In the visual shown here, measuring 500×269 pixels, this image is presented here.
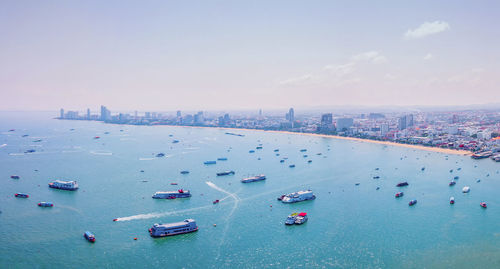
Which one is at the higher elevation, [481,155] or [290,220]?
[481,155]

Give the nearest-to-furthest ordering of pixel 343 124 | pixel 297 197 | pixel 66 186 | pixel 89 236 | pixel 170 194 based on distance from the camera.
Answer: pixel 89 236 < pixel 297 197 < pixel 170 194 < pixel 66 186 < pixel 343 124

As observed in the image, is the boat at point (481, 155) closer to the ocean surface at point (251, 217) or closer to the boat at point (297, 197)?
the ocean surface at point (251, 217)

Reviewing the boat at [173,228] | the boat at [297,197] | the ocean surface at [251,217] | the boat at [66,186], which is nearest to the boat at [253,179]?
the ocean surface at [251,217]

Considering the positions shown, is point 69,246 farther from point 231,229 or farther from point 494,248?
point 494,248

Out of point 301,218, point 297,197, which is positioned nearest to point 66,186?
point 297,197

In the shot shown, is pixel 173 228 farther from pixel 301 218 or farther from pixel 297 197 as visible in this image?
pixel 297 197

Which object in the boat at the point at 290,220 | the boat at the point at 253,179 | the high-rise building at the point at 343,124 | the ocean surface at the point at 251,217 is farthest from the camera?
the high-rise building at the point at 343,124
